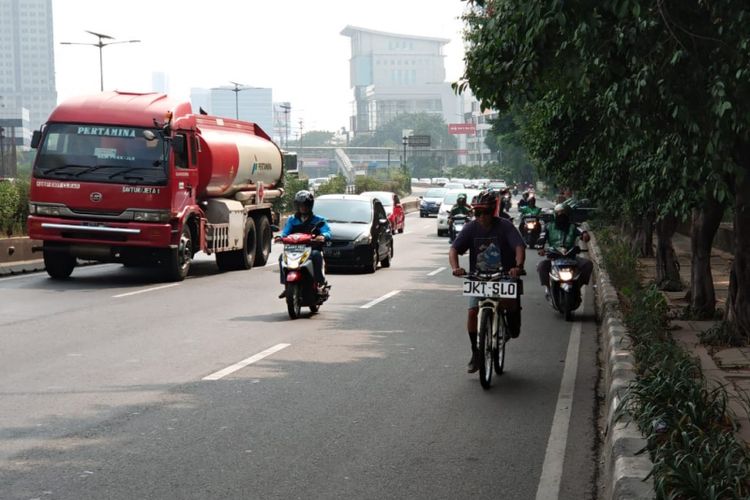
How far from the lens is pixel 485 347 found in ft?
32.9

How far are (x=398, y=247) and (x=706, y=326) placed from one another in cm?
2187

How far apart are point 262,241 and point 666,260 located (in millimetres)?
10104

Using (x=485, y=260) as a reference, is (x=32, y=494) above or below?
below

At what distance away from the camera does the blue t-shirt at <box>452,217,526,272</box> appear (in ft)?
34.6

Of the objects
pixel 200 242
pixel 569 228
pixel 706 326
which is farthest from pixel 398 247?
pixel 706 326

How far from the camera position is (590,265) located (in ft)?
54.3

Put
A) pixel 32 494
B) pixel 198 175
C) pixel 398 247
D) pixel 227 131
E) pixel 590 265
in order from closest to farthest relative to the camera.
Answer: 1. pixel 32 494
2. pixel 590 265
3. pixel 198 175
4. pixel 227 131
5. pixel 398 247

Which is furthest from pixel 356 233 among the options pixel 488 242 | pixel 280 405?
pixel 280 405

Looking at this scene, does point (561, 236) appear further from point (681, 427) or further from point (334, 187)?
point (334, 187)

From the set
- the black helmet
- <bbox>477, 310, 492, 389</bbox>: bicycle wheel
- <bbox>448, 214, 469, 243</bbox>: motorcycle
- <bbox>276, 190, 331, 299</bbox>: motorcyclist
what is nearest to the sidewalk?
<bbox>477, 310, 492, 389</bbox>: bicycle wheel

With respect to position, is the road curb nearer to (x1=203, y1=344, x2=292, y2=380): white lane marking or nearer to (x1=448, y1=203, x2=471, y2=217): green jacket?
(x1=203, y1=344, x2=292, y2=380): white lane marking

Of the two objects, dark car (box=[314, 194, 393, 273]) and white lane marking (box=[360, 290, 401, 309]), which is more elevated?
dark car (box=[314, 194, 393, 273])

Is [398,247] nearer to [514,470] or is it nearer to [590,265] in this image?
[590,265]

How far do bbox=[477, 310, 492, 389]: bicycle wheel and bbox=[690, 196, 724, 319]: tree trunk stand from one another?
553cm
